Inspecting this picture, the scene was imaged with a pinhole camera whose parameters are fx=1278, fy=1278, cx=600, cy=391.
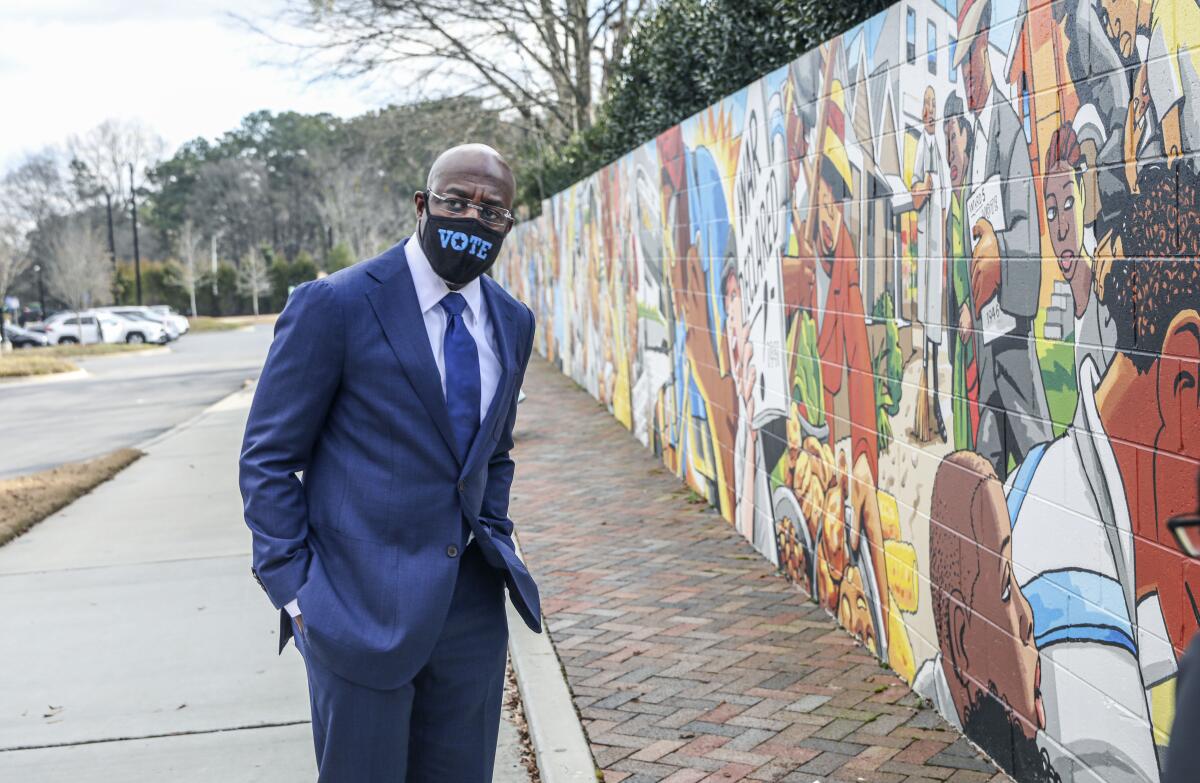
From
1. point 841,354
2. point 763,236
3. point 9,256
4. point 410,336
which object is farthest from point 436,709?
point 9,256

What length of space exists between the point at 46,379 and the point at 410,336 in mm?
28727

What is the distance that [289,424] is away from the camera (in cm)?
262

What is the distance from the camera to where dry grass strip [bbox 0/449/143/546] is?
911cm

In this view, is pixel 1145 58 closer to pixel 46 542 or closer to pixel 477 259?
pixel 477 259

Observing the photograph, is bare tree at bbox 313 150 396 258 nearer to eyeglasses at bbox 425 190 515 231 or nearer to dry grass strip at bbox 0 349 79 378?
dry grass strip at bbox 0 349 79 378

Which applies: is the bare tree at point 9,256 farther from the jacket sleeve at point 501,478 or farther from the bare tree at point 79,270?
the jacket sleeve at point 501,478

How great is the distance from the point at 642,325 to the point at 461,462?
26.6 feet

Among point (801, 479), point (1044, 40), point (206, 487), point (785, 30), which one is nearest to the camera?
point (1044, 40)

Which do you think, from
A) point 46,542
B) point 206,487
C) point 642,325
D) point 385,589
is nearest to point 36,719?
point 385,589

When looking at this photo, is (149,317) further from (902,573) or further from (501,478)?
(501,478)

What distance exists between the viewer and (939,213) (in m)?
4.19

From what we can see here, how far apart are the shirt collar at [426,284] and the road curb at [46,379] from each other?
88.5 ft

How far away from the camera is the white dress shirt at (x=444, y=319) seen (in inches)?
108

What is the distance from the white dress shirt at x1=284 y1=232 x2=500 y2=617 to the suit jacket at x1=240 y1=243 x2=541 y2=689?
0.06 metres
